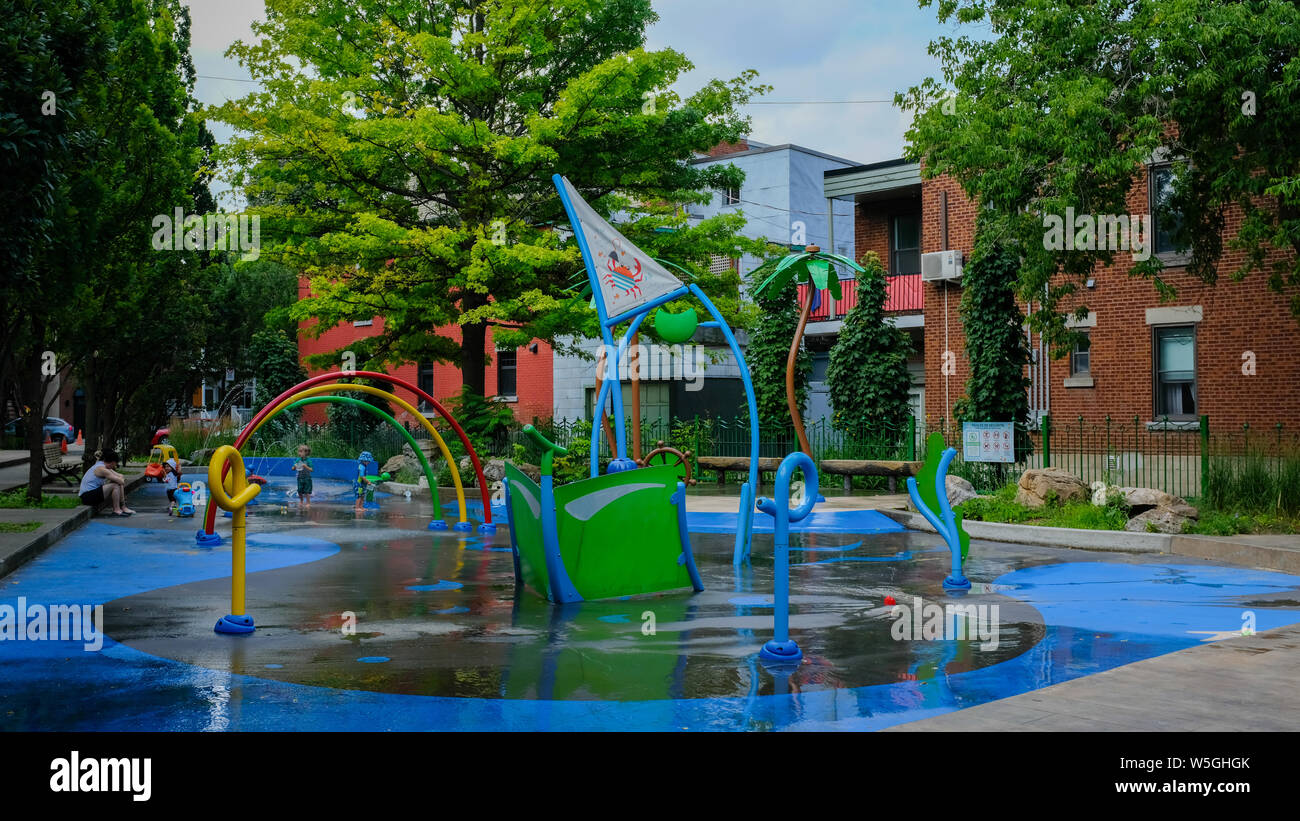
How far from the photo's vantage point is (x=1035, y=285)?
17547 millimetres

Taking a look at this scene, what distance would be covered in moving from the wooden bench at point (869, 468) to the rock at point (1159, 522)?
7.71 meters

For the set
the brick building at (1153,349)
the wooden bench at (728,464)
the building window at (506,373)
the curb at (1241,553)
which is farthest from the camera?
the building window at (506,373)

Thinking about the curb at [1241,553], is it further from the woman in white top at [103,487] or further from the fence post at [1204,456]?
the woman in white top at [103,487]

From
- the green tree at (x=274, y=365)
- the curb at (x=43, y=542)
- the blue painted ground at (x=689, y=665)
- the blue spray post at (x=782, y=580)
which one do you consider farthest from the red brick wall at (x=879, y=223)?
the blue spray post at (x=782, y=580)

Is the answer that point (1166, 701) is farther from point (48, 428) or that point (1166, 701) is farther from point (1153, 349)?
point (48, 428)

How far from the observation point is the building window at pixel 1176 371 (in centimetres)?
2317

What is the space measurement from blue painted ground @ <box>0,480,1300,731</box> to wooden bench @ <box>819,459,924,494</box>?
9.99m


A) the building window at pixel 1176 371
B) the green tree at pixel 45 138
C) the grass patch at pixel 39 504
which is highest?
the green tree at pixel 45 138

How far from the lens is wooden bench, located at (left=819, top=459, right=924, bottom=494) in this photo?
2314cm

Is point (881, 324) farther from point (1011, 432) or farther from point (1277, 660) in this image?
point (1277, 660)

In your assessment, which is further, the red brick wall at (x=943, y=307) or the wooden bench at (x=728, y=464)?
the red brick wall at (x=943, y=307)

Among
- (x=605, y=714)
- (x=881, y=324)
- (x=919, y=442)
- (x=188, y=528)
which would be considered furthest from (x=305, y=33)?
(x=605, y=714)

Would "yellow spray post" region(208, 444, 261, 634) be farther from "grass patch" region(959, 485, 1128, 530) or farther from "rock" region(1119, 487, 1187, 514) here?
"rock" region(1119, 487, 1187, 514)

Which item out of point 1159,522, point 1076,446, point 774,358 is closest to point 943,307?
point 774,358
